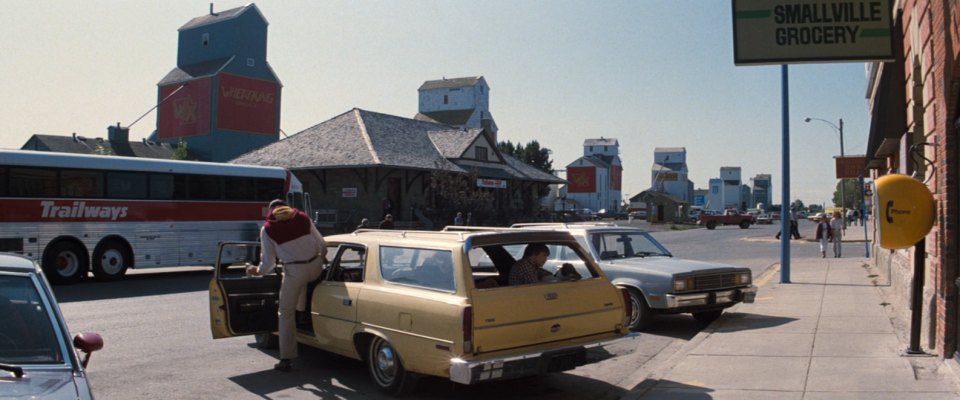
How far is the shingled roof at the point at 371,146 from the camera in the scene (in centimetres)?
4041

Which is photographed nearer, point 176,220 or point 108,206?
point 108,206

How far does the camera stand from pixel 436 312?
20.6ft

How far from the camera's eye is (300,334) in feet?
26.3

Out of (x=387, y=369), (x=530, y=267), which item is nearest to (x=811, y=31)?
(x=530, y=267)

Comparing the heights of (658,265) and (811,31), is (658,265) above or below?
below

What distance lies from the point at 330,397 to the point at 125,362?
2.82 metres

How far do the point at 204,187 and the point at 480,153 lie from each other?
102 feet

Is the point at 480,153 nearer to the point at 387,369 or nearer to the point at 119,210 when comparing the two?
the point at 119,210

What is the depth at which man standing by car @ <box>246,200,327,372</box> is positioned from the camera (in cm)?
764

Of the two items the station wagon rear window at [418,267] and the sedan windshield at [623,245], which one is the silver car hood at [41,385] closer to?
the station wagon rear window at [418,267]

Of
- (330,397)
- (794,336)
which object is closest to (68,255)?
(330,397)

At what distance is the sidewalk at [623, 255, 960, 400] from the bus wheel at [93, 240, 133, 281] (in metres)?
13.9

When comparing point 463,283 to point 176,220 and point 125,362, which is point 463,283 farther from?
point 176,220

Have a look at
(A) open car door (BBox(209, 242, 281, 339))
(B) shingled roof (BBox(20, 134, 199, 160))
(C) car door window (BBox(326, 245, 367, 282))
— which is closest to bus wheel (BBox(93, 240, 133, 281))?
(A) open car door (BBox(209, 242, 281, 339))
